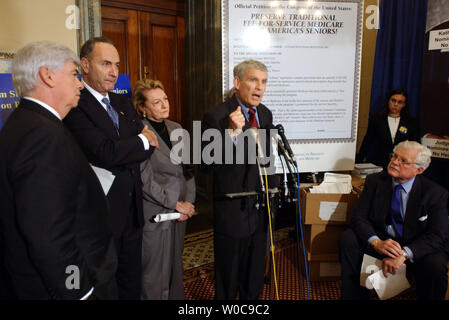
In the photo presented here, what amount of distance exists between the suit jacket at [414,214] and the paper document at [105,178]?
162 cm

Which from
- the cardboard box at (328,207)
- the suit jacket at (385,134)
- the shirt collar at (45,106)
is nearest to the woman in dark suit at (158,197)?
the shirt collar at (45,106)

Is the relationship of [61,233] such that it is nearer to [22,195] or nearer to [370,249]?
[22,195]

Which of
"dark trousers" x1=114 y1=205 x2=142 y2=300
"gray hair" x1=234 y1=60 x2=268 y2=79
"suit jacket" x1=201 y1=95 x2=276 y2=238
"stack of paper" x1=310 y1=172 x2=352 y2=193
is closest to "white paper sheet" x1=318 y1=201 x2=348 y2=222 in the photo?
"stack of paper" x1=310 y1=172 x2=352 y2=193

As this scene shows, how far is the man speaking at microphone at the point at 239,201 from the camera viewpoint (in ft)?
5.96

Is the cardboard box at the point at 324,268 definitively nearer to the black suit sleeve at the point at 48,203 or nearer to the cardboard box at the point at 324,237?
the cardboard box at the point at 324,237

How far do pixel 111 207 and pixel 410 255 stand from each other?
5.78 ft

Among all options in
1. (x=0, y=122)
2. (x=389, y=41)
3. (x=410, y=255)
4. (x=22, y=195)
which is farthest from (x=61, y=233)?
(x=389, y=41)

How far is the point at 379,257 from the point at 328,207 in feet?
1.67

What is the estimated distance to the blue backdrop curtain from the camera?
338cm

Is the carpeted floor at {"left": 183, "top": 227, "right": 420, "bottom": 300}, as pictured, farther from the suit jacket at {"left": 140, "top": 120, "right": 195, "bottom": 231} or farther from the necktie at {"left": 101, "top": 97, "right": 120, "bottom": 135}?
the necktie at {"left": 101, "top": 97, "right": 120, "bottom": 135}

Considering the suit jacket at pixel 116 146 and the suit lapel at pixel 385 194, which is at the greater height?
the suit jacket at pixel 116 146

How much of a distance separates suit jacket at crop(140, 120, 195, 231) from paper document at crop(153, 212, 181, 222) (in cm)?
4

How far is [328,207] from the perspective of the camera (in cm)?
255

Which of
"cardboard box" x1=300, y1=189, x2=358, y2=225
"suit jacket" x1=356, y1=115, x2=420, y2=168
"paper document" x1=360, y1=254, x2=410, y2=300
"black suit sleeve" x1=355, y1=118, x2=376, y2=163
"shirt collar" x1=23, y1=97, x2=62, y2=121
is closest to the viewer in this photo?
"shirt collar" x1=23, y1=97, x2=62, y2=121
